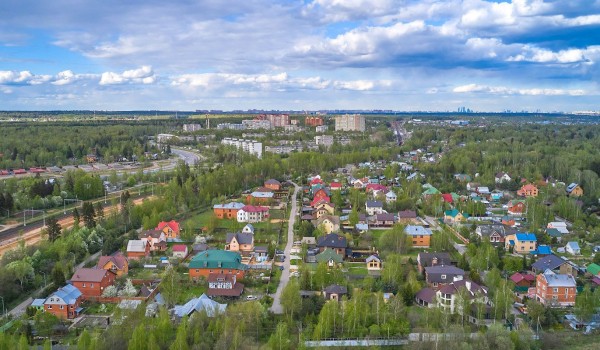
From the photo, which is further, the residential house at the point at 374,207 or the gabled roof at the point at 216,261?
the residential house at the point at 374,207

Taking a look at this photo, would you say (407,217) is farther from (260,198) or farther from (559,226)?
(260,198)

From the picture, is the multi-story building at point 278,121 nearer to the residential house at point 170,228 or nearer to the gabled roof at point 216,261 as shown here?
the residential house at point 170,228

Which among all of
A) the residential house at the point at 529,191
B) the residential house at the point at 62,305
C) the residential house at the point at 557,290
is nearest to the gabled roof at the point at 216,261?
the residential house at the point at 62,305

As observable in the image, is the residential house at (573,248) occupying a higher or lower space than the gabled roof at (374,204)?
lower

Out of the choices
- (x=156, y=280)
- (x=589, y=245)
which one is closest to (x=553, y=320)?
(x=589, y=245)

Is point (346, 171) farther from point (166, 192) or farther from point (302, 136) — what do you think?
point (302, 136)

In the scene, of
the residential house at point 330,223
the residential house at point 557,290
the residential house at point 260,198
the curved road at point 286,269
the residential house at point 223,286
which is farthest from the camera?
the residential house at point 260,198

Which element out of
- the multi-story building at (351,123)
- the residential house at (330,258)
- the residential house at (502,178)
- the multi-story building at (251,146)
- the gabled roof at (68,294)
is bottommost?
the residential house at (330,258)

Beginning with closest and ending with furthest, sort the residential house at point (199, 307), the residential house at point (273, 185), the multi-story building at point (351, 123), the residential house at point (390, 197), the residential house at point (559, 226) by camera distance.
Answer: the residential house at point (199, 307), the residential house at point (559, 226), the residential house at point (390, 197), the residential house at point (273, 185), the multi-story building at point (351, 123)
